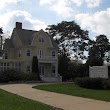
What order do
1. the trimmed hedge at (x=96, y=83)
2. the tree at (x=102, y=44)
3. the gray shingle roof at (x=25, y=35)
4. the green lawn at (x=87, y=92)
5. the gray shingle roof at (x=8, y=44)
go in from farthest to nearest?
1. the tree at (x=102, y=44)
2. the gray shingle roof at (x=8, y=44)
3. the gray shingle roof at (x=25, y=35)
4. the trimmed hedge at (x=96, y=83)
5. the green lawn at (x=87, y=92)

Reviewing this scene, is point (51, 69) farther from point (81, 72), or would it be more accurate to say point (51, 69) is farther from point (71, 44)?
point (71, 44)

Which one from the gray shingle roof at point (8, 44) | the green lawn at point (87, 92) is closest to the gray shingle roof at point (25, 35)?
the gray shingle roof at point (8, 44)

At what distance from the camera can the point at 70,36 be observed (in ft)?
223

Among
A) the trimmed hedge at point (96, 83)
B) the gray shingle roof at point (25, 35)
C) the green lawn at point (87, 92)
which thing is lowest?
the green lawn at point (87, 92)

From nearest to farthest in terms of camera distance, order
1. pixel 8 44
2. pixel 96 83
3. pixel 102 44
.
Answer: pixel 96 83
pixel 8 44
pixel 102 44

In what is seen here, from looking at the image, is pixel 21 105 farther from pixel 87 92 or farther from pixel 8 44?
pixel 8 44

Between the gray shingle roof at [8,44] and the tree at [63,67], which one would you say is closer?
the tree at [63,67]

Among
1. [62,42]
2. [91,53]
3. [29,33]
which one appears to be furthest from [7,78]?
[91,53]

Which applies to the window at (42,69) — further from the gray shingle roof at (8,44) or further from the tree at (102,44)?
the tree at (102,44)

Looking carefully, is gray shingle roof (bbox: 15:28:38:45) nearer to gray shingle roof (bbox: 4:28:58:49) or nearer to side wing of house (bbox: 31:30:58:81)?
gray shingle roof (bbox: 4:28:58:49)

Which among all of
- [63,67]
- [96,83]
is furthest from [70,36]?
[96,83]

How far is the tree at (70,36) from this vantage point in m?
67.9

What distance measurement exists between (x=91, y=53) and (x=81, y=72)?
18507 mm

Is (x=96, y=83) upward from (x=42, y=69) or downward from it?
downward
